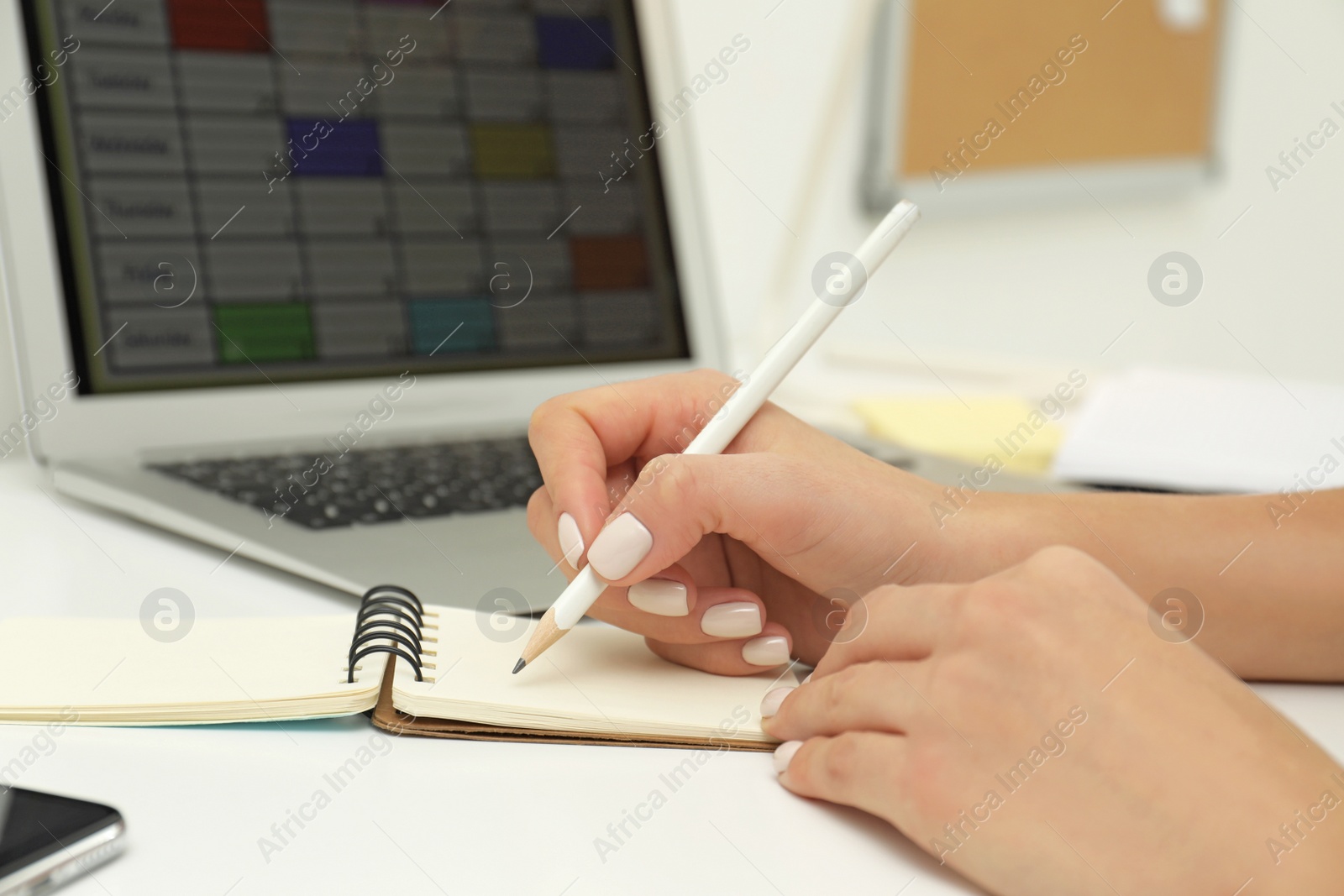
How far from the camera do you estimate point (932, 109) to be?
163cm

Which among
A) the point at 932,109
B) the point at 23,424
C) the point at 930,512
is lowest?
the point at 23,424

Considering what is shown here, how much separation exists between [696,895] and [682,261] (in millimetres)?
734

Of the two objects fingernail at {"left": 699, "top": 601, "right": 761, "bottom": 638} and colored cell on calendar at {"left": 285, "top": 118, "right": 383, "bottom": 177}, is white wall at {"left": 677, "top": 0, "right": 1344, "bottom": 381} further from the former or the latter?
fingernail at {"left": 699, "top": 601, "right": 761, "bottom": 638}

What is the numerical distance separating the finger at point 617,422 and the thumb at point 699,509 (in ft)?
0.17

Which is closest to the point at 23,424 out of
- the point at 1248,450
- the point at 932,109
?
the point at 1248,450

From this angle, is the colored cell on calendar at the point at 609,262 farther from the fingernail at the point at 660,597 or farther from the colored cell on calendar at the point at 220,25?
the fingernail at the point at 660,597

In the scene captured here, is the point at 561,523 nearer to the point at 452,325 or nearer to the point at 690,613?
the point at 690,613

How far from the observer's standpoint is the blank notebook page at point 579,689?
1.30 feet

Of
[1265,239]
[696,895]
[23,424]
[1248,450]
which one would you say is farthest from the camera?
[1265,239]

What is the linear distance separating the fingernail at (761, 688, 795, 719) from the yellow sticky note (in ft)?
1.67

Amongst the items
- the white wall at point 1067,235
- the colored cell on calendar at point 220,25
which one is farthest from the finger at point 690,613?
the white wall at point 1067,235

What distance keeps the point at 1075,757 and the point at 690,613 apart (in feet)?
0.57

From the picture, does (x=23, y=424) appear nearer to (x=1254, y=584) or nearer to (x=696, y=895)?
(x=696, y=895)

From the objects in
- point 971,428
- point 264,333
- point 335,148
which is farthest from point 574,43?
point 971,428
